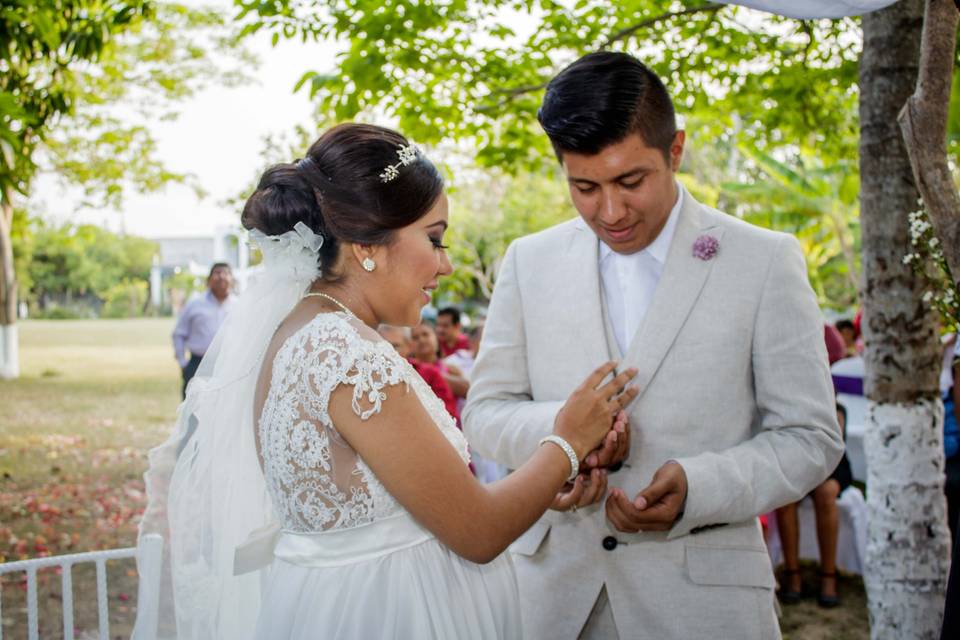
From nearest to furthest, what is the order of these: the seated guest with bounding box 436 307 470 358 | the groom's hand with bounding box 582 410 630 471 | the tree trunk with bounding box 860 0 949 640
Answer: the groom's hand with bounding box 582 410 630 471 → the tree trunk with bounding box 860 0 949 640 → the seated guest with bounding box 436 307 470 358

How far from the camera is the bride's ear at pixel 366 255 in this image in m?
2.16

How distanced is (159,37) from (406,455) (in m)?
17.9

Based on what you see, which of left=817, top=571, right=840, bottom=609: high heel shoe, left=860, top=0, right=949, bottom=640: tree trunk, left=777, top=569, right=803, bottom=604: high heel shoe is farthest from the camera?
left=777, top=569, right=803, bottom=604: high heel shoe

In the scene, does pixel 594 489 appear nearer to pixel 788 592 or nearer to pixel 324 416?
pixel 324 416

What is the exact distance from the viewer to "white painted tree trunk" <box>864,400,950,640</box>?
4121mm

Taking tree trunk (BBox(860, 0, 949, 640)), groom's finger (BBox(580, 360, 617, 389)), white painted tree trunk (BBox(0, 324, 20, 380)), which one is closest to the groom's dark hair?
groom's finger (BBox(580, 360, 617, 389))

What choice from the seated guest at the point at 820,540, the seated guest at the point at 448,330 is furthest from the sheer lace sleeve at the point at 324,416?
the seated guest at the point at 448,330

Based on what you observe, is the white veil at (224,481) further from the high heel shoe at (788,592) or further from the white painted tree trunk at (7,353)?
the white painted tree trunk at (7,353)

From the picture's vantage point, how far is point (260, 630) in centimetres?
215

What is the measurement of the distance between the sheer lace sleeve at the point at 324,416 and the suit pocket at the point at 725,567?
2.42ft

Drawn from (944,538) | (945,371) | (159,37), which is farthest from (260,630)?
(159,37)

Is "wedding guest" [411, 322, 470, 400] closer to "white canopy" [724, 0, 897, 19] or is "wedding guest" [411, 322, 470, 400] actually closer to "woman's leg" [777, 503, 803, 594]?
"woman's leg" [777, 503, 803, 594]

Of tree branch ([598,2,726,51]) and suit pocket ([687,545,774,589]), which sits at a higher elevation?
tree branch ([598,2,726,51])

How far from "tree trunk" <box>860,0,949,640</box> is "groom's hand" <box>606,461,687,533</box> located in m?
2.44
